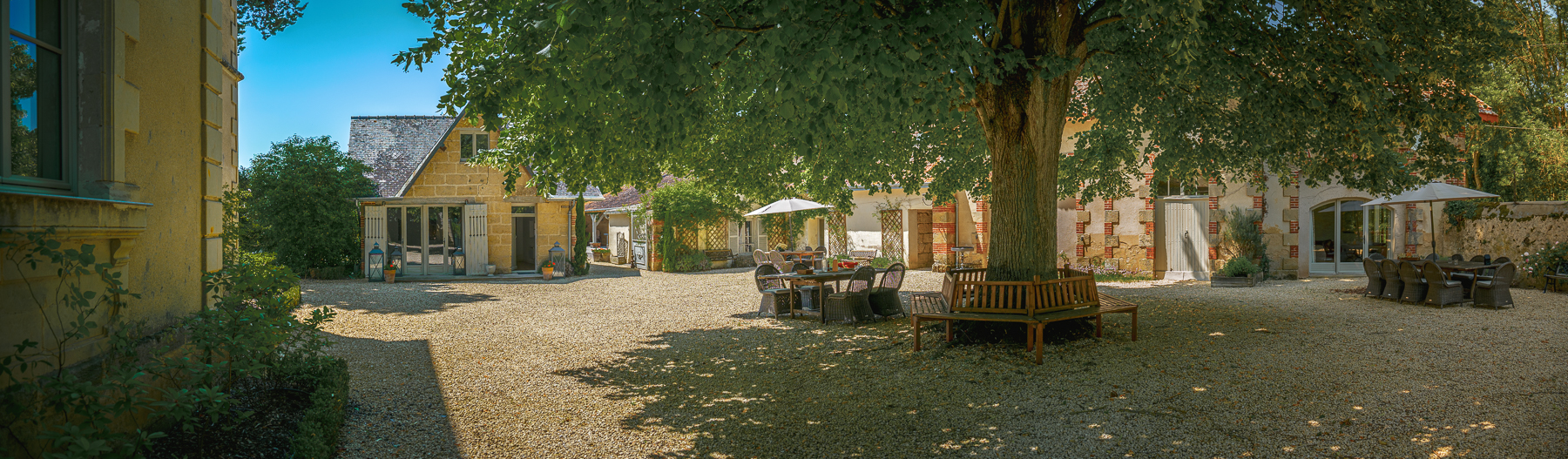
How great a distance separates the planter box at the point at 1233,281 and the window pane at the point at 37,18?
1455 cm

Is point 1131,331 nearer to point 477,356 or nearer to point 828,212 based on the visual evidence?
point 477,356

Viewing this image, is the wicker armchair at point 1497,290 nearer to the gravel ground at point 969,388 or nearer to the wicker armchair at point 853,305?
the gravel ground at point 969,388

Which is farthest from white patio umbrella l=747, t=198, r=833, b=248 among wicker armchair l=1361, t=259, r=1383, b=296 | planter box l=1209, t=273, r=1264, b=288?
wicker armchair l=1361, t=259, r=1383, b=296

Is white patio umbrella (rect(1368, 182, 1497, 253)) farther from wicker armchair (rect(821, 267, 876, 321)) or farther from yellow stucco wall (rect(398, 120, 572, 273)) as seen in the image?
yellow stucco wall (rect(398, 120, 572, 273))


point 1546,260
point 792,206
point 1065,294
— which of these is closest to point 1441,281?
point 1546,260

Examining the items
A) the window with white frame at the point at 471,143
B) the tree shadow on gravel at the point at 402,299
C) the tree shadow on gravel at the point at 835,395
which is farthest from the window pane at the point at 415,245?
the tree shadow on gravel at the point at 835,395

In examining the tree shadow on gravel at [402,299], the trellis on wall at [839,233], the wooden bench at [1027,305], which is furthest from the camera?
the trellis on wall at [839,233]

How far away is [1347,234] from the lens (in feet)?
49.9

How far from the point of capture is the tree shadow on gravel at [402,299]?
35.7ft

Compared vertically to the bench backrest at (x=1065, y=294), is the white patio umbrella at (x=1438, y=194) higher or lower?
higher

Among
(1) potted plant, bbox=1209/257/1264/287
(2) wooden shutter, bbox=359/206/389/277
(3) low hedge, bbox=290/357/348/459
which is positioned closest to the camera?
(3) low hedge, bbox=290/357/348/459

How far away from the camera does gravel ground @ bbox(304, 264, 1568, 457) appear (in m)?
4.05

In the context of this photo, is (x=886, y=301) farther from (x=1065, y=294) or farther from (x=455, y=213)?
(x=455, y=213)

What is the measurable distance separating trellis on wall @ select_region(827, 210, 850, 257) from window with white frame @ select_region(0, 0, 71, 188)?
17663 mm
